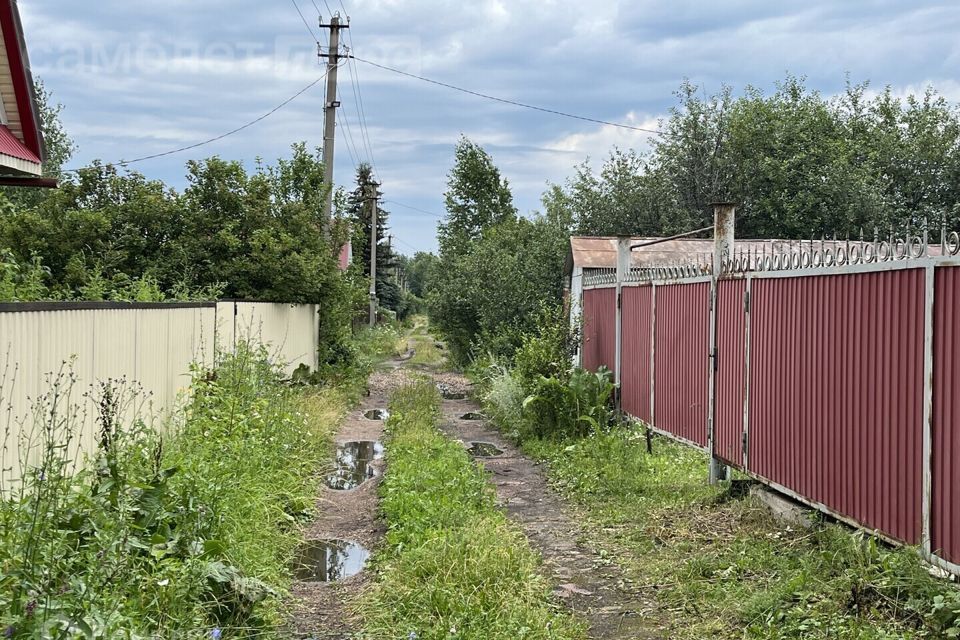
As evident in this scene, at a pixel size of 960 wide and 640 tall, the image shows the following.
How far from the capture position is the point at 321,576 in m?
6.03

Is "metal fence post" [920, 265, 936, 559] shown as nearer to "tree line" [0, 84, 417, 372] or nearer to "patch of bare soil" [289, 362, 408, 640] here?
"patch of bare soil" [289, 362, 408, 640]

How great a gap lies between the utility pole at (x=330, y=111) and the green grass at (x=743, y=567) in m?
11.2

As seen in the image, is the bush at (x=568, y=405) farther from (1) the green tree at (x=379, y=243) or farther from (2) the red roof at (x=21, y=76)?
(1) the green tree at (x=379, y=243)

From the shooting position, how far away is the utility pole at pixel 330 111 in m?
18.0

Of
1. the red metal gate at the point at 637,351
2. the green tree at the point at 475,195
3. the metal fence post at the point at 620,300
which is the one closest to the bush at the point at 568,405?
the metal fence post at the point at 620,300

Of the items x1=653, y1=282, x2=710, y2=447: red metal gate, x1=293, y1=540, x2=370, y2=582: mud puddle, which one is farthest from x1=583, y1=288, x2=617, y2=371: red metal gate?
x1=293, y1=540, x2=370, y2=582: mud puddle

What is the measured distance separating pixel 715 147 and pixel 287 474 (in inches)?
864

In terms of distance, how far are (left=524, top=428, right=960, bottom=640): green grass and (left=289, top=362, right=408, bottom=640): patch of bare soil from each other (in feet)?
6.01

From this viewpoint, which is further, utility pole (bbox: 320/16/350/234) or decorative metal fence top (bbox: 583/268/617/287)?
utility pole (bbox: 320/16/350/234)

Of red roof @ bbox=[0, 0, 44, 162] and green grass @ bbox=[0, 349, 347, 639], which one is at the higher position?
red roof @ bbox=[0, 0, 44, 162]

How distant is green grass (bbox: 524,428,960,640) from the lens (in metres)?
4.26

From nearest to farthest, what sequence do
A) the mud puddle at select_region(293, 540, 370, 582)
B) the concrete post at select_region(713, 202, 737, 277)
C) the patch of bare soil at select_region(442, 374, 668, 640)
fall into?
the patch of bare soil at select_region(442, 374, 668, 640) < the mud puddle at select_region(293, 540, 370, 582) < the concrete post at select_region(713, 202, 737, 277)

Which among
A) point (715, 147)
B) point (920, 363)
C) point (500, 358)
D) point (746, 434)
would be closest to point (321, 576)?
point (746, 434)

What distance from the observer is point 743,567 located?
5363 mm
